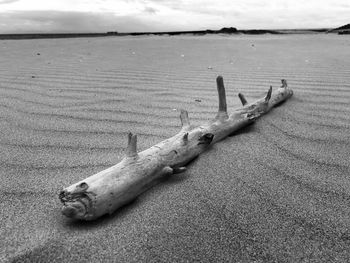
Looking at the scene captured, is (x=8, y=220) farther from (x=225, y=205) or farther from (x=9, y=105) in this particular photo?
(x=9, y=105)

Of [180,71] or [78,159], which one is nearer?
[78,159]

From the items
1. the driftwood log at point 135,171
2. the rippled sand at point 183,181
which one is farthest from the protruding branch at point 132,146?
the rippled sand at point 183,181

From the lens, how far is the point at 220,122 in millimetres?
2186

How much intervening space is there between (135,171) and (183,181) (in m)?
0.27

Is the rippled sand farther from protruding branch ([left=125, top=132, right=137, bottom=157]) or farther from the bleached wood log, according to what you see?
protruding branch ([left=125, top=132, right=137, bottom=157])

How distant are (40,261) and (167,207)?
19.8 inches

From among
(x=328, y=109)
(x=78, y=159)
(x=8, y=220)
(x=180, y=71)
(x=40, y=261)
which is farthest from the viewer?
(x=180, y=71)

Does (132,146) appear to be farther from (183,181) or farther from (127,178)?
(183,181)

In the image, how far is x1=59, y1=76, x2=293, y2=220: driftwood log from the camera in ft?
4.40

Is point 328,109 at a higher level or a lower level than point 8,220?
higher

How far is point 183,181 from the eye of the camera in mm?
1702

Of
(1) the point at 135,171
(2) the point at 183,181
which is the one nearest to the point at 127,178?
(1) the point at 135,171

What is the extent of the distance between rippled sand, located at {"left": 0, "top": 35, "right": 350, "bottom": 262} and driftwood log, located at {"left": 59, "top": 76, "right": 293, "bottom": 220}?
0.06m

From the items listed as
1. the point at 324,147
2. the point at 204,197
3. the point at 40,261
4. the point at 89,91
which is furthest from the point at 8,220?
the point at 89,91
